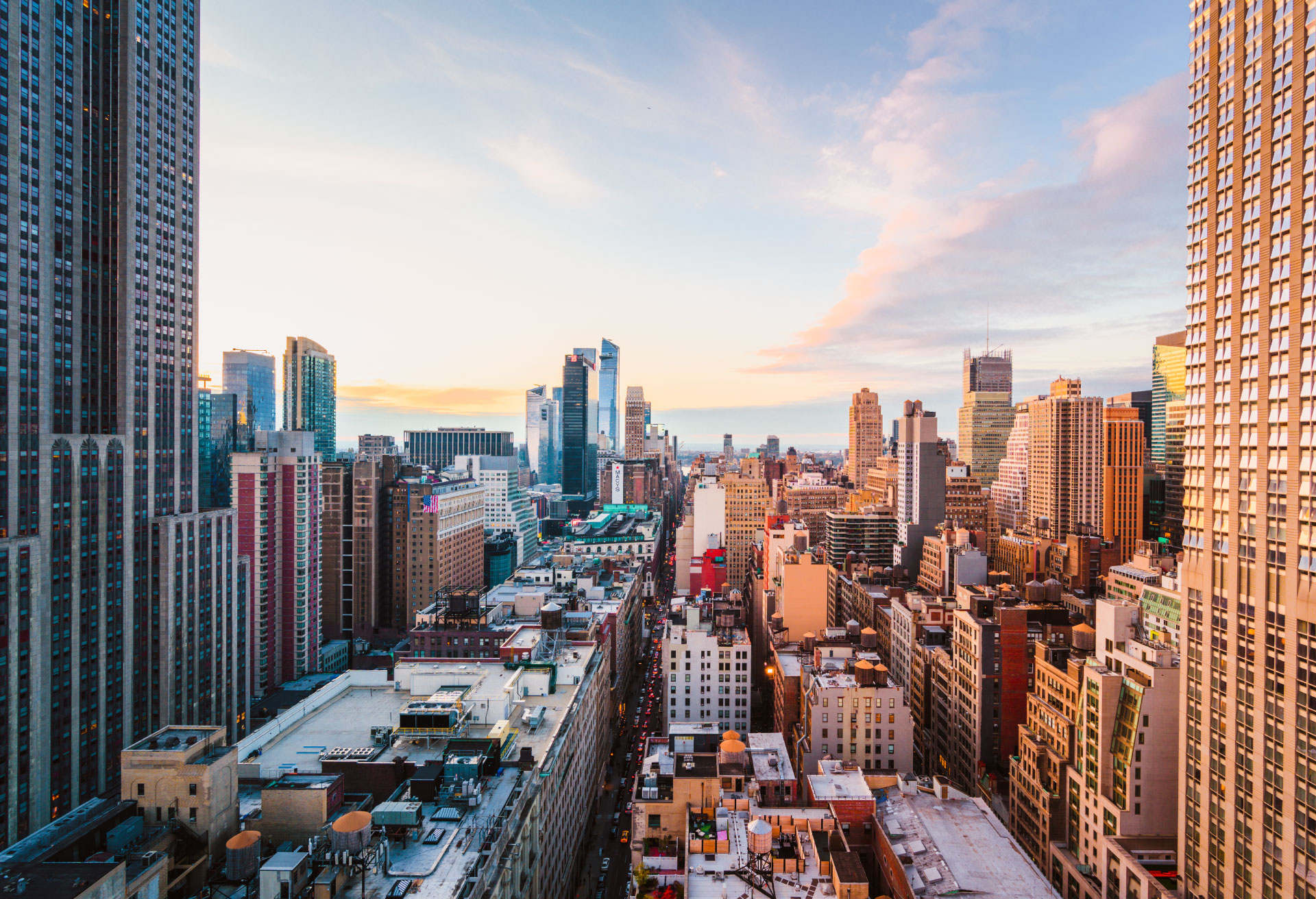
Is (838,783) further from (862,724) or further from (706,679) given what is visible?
Result: (706,679)

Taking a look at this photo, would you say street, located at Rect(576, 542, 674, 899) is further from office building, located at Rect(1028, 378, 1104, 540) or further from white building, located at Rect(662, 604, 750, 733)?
office building, located at Rect(1028, 378, 1104, 540)

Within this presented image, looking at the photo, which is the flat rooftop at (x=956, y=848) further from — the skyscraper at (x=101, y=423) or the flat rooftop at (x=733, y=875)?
the skyscraper at (x=101, y=423)

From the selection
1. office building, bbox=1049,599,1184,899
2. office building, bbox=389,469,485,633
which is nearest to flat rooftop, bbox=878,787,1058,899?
office building, bbox=1049,599,1184,899

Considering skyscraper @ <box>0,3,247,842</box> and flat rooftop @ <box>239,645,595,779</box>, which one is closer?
flat rooftop @ <box>239,645,595,779</box>

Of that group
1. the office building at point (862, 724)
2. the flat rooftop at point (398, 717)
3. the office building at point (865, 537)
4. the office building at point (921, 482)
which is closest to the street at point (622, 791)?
the flat rooftop at point (398, 717)

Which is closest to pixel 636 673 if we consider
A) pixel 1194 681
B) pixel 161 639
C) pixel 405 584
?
pixel 405 584

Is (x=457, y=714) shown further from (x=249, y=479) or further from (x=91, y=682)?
(x=249, y=479)
